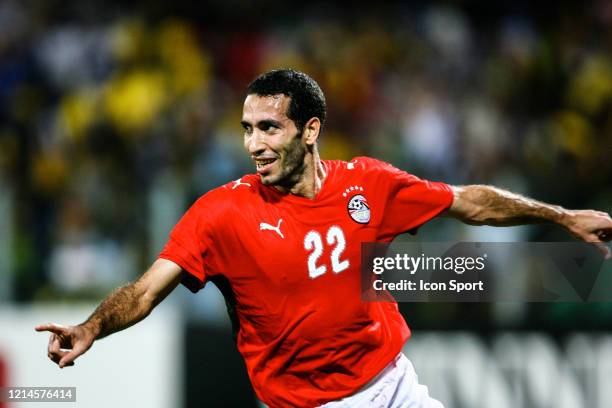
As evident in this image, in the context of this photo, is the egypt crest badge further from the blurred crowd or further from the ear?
the blurred crowd

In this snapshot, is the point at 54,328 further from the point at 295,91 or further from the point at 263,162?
the point at 295,91

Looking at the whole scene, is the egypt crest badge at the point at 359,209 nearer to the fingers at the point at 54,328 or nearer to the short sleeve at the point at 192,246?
the short sleeve at the point at 192,246

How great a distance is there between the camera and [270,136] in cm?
468

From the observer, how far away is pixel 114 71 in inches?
391

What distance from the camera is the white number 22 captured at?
4.64m

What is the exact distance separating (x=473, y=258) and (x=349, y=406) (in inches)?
65.8

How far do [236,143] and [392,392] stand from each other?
159 inches

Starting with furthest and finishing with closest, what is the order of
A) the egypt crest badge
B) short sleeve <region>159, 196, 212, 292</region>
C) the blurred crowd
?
1. the blurred crowd
2. the egypt crest badge
3. short sleeve <region>159, 196, 212, 292</region>

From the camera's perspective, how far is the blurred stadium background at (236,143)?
7363 mm

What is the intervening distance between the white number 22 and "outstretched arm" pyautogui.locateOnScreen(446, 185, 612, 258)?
28.3 inches

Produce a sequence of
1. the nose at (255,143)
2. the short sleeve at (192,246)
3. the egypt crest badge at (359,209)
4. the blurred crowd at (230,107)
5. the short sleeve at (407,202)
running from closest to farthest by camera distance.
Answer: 1. the short sleeve at (192,246)
2. the nose at (255,143)
3. the egypt crest badge at (359,209)
4. the short sleeve at (407,202)
5. the blurred crowd at (230,107)

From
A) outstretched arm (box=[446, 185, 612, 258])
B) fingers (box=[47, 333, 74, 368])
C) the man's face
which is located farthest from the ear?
fingers (box=[47, 333, 74, 368])

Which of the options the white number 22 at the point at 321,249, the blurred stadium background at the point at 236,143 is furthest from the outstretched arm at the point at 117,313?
the blurred stadium background at the point at 236,143

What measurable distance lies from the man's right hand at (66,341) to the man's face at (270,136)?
3.69 feet
